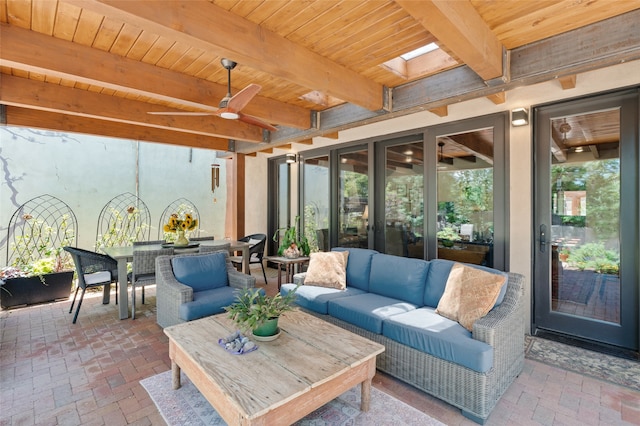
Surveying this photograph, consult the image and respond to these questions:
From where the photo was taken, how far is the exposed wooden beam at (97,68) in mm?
2473

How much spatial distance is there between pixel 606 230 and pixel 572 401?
1.80 metres

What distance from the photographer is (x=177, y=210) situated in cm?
725

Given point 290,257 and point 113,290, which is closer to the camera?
point 290,257

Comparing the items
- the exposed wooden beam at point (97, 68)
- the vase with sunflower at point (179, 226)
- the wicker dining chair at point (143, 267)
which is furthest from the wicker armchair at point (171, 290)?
the exposed wooden beam at point (97, 68)

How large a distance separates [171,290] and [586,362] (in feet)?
13.3

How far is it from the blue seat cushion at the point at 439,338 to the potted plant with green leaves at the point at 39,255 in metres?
4.87

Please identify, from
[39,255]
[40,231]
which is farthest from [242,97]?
[40,231]

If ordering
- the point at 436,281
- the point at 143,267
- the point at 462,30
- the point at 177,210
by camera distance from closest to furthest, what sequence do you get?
the point at 462,30
the point at 436,281
the point at 143,267
the point at 177,210

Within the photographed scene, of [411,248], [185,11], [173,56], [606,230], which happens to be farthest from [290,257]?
[606,230]

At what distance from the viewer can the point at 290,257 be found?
15.4 ft

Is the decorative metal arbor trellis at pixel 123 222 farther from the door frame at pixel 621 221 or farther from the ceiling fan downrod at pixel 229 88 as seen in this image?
the door frame at pixel 621 221

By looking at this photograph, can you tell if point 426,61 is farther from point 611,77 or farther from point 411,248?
point 411,248

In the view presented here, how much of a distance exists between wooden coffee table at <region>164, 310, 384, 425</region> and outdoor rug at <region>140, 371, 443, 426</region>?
0.29ft

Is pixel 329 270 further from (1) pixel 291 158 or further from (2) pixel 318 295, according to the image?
(1) pixel 291 158
